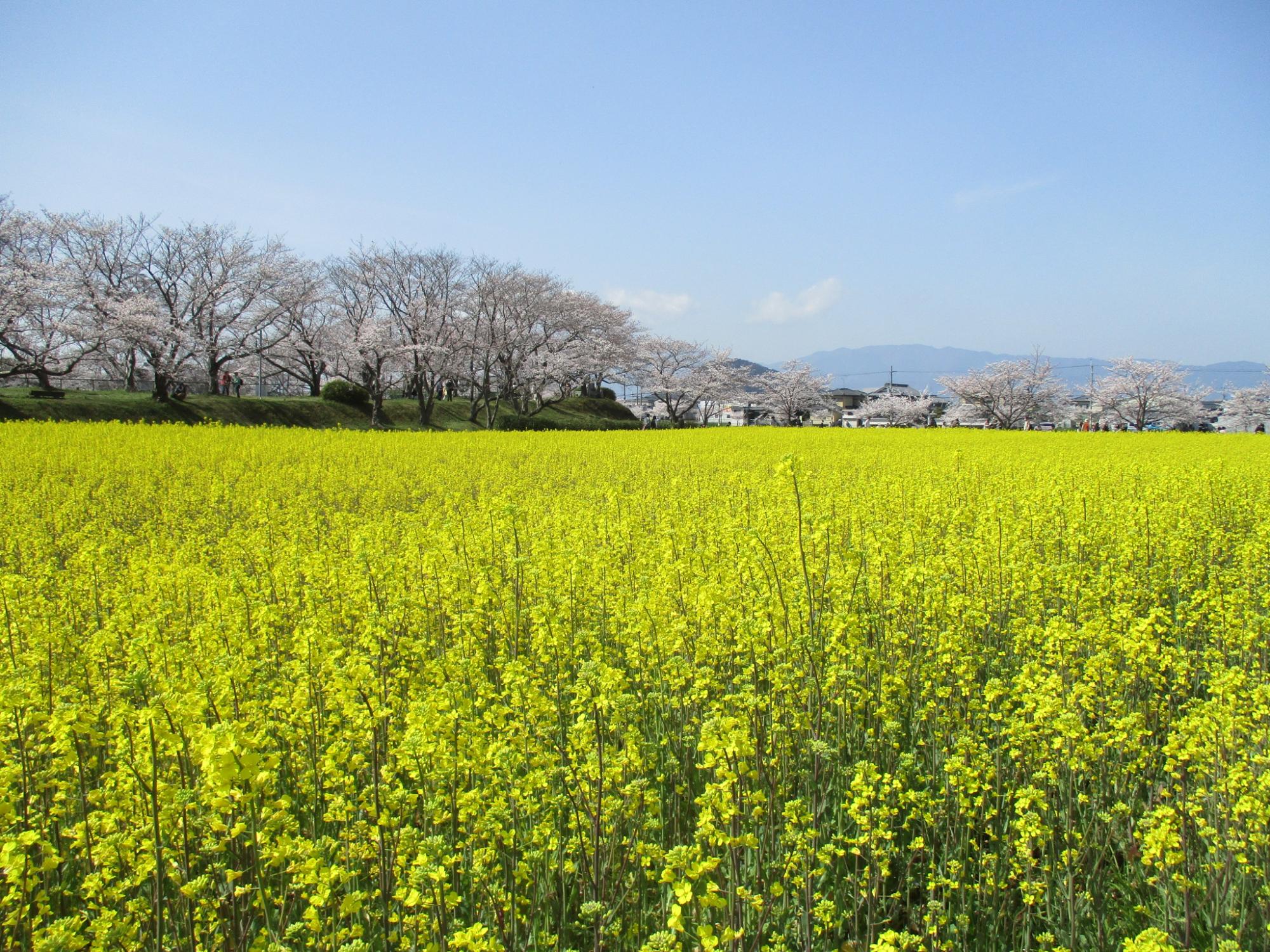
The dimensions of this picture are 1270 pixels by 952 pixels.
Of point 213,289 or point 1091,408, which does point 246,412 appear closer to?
point 213,289

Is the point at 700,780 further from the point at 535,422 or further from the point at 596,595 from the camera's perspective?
the point at 535,422

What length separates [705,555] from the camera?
5867 mm

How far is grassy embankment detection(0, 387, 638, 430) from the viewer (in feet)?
102

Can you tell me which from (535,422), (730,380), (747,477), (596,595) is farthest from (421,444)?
(730,380)

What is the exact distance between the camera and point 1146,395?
57.6 m

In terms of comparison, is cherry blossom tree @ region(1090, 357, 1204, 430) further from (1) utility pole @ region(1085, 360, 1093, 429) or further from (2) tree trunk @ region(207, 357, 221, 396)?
(2) tree trunk @ region(207, 357, 221, 396)

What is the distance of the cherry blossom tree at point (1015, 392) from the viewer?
58250mm

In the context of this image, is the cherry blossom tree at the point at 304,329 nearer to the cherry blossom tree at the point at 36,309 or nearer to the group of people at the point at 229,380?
the group of people at the point at 229,380

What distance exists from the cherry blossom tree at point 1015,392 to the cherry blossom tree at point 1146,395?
341 cm

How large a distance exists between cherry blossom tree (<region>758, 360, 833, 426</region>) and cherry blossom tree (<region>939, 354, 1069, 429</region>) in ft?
42.0

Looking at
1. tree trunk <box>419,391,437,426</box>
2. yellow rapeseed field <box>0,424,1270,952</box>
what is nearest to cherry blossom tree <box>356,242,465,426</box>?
tree trunk <box>419,391,437,426</box>

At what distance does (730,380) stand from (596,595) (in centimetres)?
5986

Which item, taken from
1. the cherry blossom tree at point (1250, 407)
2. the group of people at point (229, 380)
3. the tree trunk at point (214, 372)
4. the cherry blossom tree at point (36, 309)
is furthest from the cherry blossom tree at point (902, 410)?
the cherry blossom tree at point (36, 309)

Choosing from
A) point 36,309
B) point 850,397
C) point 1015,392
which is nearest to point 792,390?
point 1015,392
